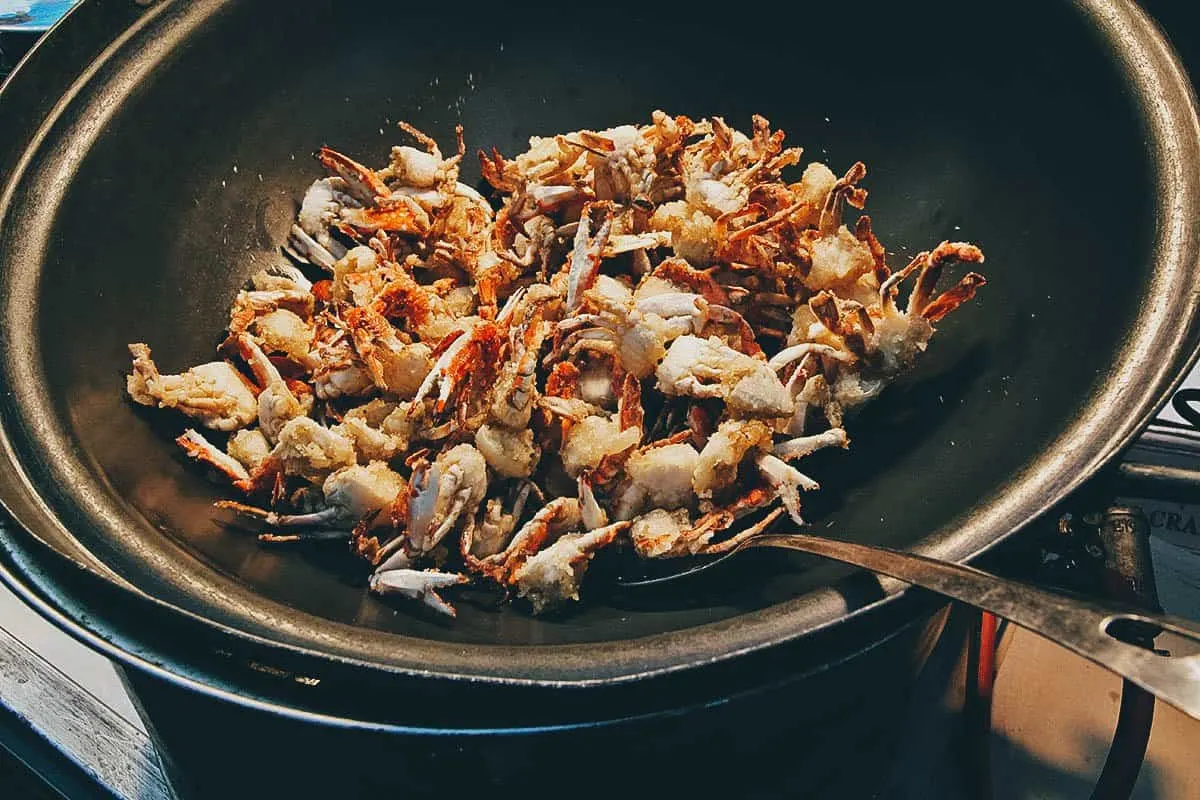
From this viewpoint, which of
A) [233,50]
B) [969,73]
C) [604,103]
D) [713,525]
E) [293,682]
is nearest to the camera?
[293,682]

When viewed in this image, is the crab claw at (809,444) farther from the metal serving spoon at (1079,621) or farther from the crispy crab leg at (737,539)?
the metal serving spoon at (1079,621)

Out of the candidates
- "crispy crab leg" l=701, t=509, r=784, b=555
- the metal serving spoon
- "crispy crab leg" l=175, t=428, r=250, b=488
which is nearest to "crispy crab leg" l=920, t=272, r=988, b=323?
"crispy crab leg" l=701, t=509, r=784, b=555

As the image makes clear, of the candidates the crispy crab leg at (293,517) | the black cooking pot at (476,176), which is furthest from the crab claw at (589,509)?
the crispy crab leg at (293,517)

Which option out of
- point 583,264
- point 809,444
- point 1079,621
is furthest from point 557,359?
point 1079,621

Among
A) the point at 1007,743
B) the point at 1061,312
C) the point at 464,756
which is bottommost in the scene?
the point at 1007,743

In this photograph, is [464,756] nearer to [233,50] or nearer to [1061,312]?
[1061,312]

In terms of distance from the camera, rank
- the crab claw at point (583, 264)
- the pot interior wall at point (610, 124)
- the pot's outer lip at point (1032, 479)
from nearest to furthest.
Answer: the pot's outer lip at point (1032, 479) < the pot interior wall at point (610, 124) < the crab claw at point (583, 264)

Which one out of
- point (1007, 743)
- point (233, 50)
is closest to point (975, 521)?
point (1007, 743)
